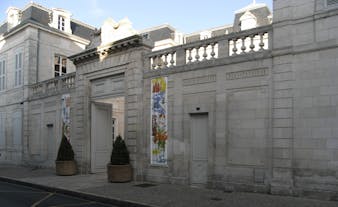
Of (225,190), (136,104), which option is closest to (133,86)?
(136,104)

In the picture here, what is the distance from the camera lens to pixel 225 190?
966 centimetres

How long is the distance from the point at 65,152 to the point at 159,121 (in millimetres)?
5370

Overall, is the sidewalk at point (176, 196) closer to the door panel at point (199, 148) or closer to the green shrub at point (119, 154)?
the door panel at point (199, 148)

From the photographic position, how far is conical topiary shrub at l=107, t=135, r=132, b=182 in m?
11.8

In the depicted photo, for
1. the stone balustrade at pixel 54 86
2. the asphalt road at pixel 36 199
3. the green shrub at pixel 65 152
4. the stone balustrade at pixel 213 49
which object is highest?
the stone balustrade at pixel 213 49

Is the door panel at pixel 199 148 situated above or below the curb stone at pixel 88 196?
above

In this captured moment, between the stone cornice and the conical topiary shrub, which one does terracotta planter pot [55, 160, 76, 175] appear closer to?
the conical topiary shrub

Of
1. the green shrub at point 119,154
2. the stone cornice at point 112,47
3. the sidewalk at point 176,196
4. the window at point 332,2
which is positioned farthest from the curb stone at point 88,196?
the window at point 332,2

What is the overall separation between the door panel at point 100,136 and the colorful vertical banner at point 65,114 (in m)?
1.91

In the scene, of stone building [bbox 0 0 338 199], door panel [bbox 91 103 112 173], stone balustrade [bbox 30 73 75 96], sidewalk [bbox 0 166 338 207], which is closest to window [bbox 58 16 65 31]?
stone balustrade [bbox 30 73 75 96]

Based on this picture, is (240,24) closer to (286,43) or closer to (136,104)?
(136,104)

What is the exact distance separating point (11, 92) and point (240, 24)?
15848 millimetres

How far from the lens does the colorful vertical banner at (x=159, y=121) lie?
11.5 meters

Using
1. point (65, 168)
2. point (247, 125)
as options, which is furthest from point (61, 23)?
point (247, 125)
